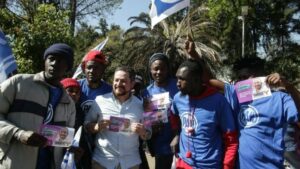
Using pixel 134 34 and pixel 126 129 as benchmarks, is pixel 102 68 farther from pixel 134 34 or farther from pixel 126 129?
pixel 134 34

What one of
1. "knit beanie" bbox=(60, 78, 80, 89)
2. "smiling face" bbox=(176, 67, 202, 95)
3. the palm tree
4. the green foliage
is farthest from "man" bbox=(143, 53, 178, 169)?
the palm tree

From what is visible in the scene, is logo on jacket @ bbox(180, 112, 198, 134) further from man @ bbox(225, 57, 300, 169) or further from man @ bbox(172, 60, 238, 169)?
man @ bbox(225, 57, 300, 169)

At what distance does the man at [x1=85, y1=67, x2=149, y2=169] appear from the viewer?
14.2 feet

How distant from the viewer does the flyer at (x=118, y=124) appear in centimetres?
427

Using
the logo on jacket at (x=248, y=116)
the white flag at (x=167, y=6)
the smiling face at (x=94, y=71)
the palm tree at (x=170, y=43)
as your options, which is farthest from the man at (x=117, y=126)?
the palm tree at (x=170, y=43)

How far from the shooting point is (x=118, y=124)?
14.1ft

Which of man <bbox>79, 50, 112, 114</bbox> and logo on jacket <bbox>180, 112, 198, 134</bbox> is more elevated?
man <bbox>79, 50, 112, 114</bbox>

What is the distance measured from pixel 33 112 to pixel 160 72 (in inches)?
71.2

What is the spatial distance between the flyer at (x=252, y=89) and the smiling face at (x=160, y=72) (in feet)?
3.55

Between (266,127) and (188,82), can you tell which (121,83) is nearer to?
(188,82)

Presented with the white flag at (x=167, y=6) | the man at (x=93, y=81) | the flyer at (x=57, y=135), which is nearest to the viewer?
the flyer at (x=57, y=135)

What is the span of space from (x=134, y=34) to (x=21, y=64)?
42.2 ft

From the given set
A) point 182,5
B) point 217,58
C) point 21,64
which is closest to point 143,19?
point 217,58

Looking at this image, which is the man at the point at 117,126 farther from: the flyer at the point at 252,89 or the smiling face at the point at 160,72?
the flyer at the point at 252,89
